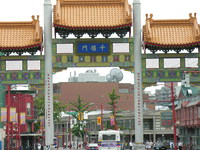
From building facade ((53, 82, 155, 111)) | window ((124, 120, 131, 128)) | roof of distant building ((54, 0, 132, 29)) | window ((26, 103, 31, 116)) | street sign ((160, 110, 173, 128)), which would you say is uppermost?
roof of distant building ((54, 0, 132, 29))

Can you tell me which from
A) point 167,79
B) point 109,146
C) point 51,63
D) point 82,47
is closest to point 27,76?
point 51,63

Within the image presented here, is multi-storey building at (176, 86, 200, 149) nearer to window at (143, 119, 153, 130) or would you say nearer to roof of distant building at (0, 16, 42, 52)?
roof of distant building at (0, 16, 42, 52)

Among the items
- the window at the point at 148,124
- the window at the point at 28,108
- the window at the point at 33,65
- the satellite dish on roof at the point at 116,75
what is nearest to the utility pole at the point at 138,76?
the window at the point at 33,65

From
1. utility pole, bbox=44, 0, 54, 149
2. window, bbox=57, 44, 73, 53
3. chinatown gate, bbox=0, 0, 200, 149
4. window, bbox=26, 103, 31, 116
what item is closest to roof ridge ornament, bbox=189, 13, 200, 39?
chinatown gate, bbox=0, 0, 200, 149

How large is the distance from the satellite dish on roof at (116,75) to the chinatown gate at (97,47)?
111 m

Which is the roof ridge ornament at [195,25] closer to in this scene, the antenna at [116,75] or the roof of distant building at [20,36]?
the roof of distant building at [20,36]

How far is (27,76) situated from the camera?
4534 centimetres

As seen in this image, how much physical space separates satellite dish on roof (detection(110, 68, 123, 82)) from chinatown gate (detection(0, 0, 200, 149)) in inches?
4355

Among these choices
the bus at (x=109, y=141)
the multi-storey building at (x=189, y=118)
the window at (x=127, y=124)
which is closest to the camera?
the bus at (x=109, y=141)

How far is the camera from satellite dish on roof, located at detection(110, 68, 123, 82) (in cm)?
15700

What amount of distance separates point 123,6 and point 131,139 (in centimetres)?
6236

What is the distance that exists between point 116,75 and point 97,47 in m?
112

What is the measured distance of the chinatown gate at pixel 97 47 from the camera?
1766 inches

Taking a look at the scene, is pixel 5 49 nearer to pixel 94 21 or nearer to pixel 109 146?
pixel 94 21
